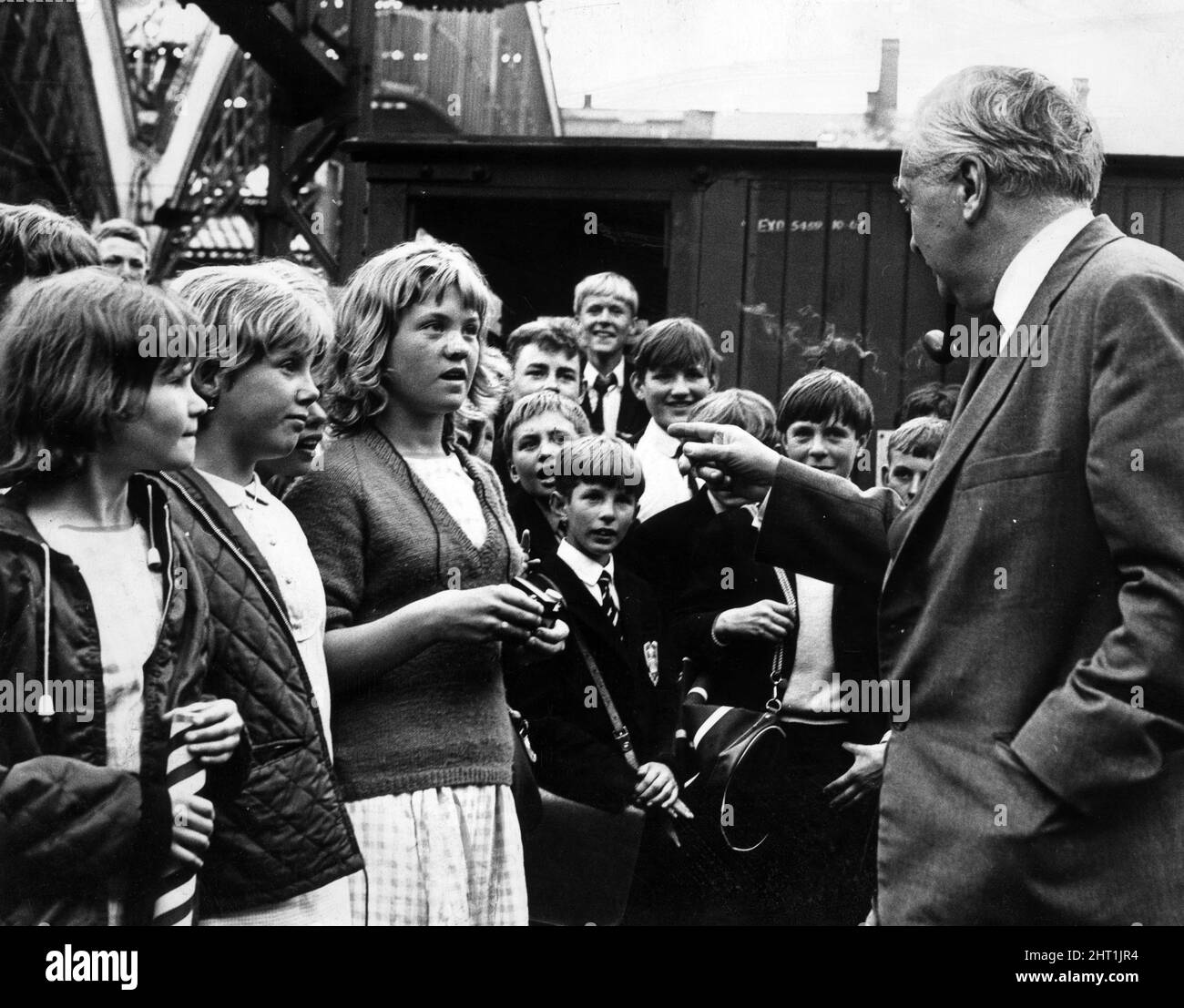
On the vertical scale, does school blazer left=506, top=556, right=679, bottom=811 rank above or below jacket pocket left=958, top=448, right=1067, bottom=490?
below

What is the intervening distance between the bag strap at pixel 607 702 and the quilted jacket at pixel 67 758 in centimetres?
99

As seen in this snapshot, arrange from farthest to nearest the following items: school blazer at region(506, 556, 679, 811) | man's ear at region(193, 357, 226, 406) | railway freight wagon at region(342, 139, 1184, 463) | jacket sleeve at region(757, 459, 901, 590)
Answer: railway freight wagon at region(342, 139, 1184, 463) < school blazer at region(506, 556, 679, 811) < jacket sleeve at region(757, 459, 901, 590) < man's ear at region(193, 357, 226, 406)

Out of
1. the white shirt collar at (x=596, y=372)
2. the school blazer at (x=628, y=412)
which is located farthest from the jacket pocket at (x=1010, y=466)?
the white shirt collar at (x=596, y=372)

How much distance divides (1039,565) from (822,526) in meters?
0.59

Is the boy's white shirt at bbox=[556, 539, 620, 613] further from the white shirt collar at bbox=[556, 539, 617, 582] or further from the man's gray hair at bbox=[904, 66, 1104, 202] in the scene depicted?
the man's gray hair at bbox=[904, 66, 1104, 202]

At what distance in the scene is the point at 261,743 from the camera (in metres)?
2.29

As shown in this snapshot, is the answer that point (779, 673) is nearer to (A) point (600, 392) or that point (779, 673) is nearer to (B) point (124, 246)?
(A) point (600, 392)

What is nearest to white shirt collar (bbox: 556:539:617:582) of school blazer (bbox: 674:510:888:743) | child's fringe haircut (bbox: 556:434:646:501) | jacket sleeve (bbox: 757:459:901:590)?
child's fringe haircut (bbox: 556:434:646:501)

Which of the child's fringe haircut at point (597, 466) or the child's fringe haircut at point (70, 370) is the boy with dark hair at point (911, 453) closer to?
the child's fringe haircut at point (597, 466)

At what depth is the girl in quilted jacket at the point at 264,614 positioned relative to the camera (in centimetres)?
227

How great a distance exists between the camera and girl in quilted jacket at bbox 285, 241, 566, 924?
2471 millimetres

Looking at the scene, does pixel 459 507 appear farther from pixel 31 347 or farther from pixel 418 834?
pixel 31 347

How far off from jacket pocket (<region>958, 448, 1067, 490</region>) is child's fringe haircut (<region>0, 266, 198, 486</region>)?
48.6 inches
